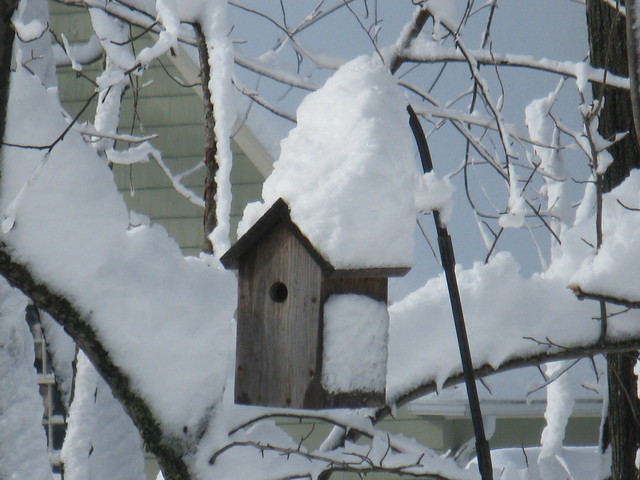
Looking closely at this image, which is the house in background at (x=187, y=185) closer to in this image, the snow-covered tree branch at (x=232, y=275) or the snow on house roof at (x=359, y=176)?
the snow-covered tree branch at (x=232, y=275)

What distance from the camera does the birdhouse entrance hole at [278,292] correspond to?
5.75 feet

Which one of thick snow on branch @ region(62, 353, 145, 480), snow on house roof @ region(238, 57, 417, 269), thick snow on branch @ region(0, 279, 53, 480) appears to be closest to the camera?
Result: snow on house roof @ region(238, 57, 417, 269)

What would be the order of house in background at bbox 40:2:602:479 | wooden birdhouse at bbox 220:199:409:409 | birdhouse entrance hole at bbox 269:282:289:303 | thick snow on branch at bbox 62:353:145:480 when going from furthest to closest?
house in background at bbox 40:2:602:479, thick snow on branch at bbox 62:353:145:480, birdhouse entrance hole at bbox 269:282:289:303, wooden birdhouse at bbox 220:199:409:409

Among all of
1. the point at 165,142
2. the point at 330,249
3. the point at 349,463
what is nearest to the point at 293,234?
the point at 330,249

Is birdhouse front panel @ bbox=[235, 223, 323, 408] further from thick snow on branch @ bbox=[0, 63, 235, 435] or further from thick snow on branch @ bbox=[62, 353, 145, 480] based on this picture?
thick snow on branch @ bbox=[62, 353, 145, 480]

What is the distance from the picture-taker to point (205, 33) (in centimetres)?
195

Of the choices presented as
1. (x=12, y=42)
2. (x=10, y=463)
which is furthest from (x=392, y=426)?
(x=12, y=42)

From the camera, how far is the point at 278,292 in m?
1.77

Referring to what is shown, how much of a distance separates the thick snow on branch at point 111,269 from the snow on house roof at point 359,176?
431 millimetres

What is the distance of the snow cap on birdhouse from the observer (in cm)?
153

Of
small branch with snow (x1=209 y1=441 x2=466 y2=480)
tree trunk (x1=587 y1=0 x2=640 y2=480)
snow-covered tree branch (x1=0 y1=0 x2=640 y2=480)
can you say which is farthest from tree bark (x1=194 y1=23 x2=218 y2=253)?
tree trunk (x1=587 y1=0 x2=640 y2=480)

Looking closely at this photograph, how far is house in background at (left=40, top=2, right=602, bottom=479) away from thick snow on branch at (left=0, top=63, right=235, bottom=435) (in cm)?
368

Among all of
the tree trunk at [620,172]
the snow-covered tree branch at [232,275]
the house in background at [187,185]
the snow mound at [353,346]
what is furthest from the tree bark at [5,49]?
the house in background at [187,185]

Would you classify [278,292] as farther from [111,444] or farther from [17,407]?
[111,444]
